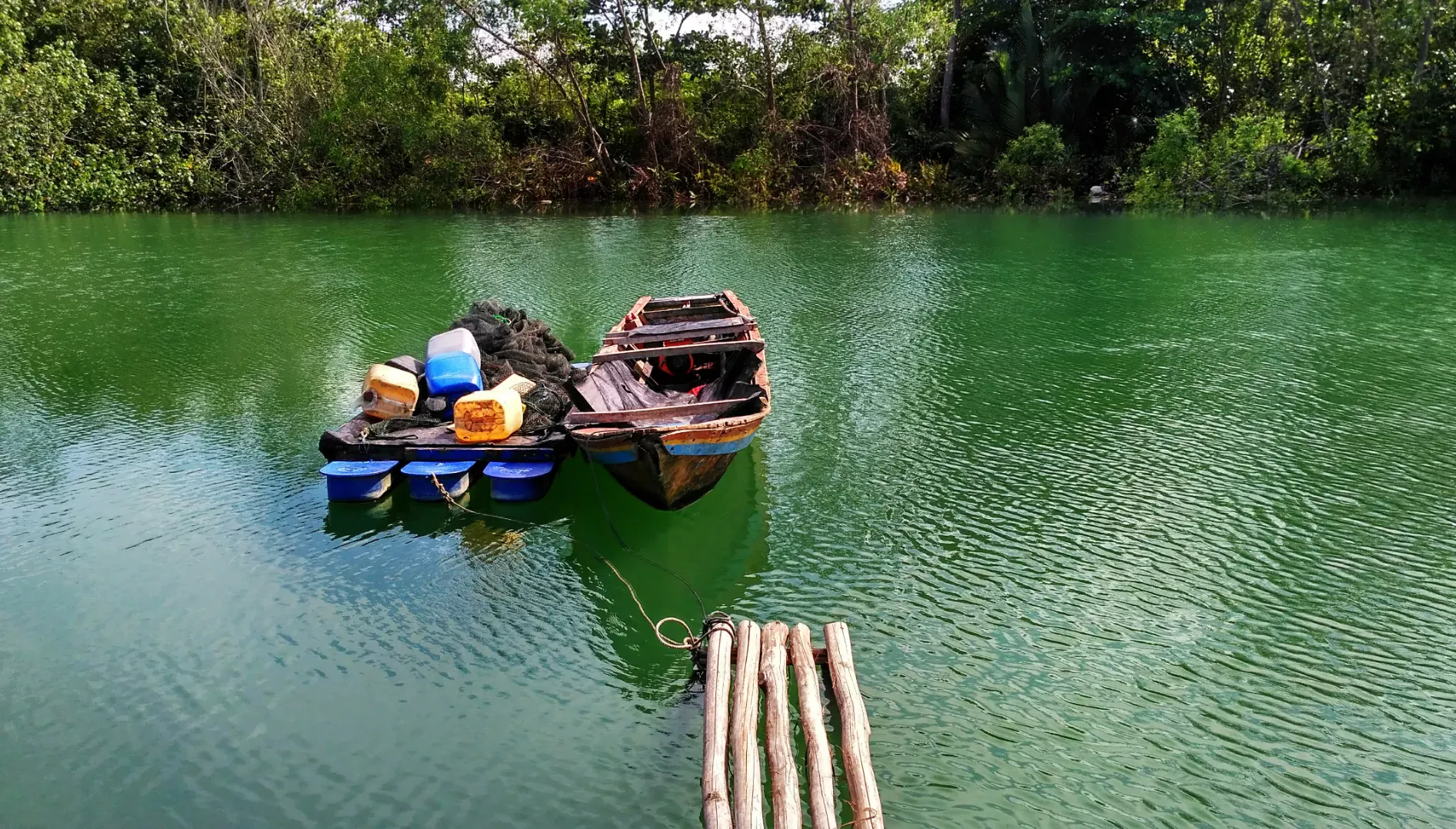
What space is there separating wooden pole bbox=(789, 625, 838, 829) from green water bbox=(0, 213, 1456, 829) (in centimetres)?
49

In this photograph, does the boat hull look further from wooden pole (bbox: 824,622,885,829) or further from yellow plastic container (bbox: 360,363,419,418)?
yellow plastic container (bbox: 360,363,419,418)

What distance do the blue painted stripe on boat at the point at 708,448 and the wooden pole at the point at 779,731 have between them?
71.4 inches

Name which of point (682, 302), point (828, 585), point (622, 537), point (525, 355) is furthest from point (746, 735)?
point (682, 302)

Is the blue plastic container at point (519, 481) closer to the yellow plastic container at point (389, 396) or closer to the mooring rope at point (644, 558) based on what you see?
the mooring rope at point (644, 558)

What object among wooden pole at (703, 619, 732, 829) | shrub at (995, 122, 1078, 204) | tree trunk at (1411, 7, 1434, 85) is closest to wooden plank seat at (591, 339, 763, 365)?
wooden pole at (703, 619, 732, 829)

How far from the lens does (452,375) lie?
926cm

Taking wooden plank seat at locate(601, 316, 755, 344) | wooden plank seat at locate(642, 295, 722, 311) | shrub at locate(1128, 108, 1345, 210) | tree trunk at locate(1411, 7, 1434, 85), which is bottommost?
wooden plank seat at locate(601, 316, 755, 344)

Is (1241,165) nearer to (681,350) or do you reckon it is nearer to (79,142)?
(681,350)

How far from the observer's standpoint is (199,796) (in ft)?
16.4

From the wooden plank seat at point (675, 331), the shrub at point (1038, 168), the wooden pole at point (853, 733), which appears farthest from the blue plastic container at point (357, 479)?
the shrub at point (1038, 168)

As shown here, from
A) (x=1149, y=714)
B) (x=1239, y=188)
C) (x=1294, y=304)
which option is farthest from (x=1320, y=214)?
(x=1149, y=714)

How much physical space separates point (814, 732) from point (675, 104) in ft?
95.9

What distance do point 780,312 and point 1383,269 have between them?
32.0 ft

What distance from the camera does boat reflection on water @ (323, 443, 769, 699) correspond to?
21.9ft
